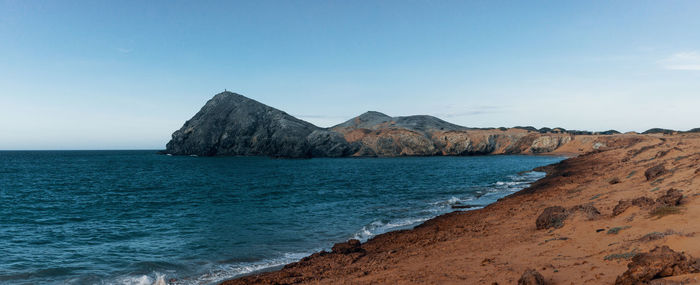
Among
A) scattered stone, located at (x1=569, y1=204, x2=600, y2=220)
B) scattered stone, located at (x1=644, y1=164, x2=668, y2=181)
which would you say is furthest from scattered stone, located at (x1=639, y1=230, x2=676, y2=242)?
scattered stone, located at (x1=644, y1=164, x2=668, y2=181)

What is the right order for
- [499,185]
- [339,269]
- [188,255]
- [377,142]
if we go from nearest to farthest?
[339,269]
[188,255]
[499,185]
[377,142]

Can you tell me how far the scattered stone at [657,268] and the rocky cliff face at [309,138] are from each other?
11806cm

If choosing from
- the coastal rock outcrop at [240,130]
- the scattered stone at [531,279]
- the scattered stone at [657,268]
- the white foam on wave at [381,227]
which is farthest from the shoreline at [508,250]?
the coastal rock outcrop at [240,130]

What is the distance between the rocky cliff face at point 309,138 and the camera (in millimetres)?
125250

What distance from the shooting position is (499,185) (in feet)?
139

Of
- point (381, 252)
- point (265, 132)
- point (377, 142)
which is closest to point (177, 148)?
point (265, 132)

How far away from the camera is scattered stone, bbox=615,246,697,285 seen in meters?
6.94

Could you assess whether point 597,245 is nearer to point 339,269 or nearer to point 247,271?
point 339,269

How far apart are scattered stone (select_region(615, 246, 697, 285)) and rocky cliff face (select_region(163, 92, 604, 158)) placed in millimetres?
118058

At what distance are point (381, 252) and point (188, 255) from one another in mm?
9672

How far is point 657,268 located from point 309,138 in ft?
400

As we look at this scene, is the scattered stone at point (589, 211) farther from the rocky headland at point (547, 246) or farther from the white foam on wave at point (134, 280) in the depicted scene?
the white foam on wave at point (134, 280)

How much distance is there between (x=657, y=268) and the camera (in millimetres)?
6996

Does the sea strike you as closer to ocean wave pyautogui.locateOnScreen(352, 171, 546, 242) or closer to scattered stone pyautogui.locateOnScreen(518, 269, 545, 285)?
ocean wave pyautogui.locateOnScreen(352, 171, 546, 242)
